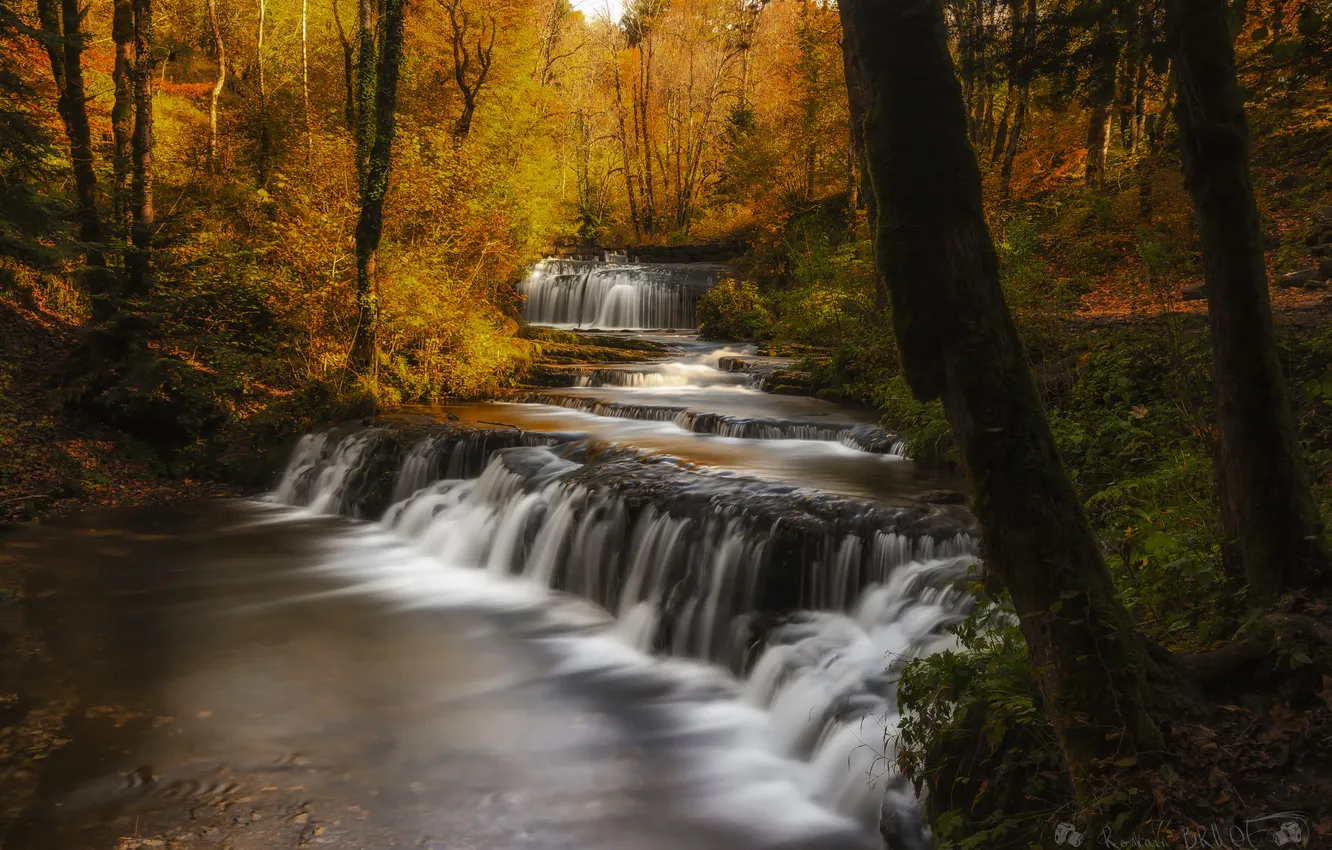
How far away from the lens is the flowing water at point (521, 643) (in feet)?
17.5

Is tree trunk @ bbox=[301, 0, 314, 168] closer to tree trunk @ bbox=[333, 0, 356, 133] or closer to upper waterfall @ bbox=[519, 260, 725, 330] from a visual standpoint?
tree trunk @ bbox=[333, 0, 356, 133]

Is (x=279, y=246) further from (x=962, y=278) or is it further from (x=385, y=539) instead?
(x=962, y=278)

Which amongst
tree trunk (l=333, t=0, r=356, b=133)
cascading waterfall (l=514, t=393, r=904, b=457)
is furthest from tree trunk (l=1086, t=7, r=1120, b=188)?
tree trunk (l=333, t=0, r=356, b=133)

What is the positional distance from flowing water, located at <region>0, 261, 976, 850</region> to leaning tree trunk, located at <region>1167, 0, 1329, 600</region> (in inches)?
91.5

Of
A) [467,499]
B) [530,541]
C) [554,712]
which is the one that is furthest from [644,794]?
[467,499]

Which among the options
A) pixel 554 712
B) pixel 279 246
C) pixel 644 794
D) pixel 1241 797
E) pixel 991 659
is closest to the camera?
pixel 1241 797

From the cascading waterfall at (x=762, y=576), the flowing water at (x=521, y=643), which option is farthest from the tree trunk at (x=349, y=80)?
the cascading waterfall at (x=762, y=576)

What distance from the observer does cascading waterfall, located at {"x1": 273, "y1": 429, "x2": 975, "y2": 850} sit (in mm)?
5984

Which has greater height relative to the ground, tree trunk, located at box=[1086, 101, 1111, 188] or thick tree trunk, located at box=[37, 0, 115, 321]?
tree trunk, located at box=[1086, 101, 1111, 188]

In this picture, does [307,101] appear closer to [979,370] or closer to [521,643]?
[521,643]

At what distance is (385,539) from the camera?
38.2ft

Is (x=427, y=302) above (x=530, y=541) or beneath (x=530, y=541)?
above

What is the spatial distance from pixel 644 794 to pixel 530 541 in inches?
191

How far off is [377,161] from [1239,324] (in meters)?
13.8
